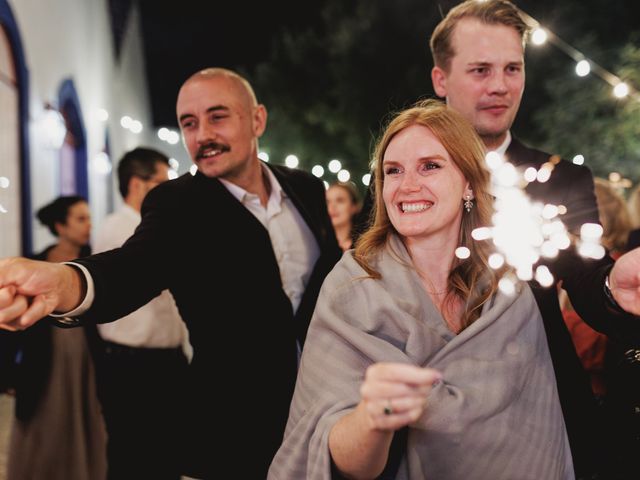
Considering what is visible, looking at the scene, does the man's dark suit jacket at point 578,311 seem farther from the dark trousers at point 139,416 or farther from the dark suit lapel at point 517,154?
→ the dark trousers at point 139,416

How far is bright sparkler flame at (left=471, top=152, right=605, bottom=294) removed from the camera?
227cm

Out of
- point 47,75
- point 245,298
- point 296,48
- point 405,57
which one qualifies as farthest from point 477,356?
point 296,48

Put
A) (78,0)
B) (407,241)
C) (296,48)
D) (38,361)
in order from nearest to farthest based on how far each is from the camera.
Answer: (407,241) → (38,361) → (78,0) → (296,48)

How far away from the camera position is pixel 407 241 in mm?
2297

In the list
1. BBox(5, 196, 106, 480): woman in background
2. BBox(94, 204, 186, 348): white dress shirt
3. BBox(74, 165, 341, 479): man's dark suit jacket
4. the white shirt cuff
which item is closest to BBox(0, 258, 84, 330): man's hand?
the white shirt cuff

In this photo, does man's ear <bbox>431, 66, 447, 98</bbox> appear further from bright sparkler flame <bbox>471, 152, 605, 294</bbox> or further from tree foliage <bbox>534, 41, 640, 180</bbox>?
tree foliage <bbox>534, 41, 640, 180</bbox>

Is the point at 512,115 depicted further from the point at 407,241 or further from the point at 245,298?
the point at 245,298

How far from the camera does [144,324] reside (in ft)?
13.8

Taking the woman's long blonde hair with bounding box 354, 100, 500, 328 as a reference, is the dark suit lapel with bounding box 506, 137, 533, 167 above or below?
above

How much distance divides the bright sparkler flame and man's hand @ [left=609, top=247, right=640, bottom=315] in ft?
0.71

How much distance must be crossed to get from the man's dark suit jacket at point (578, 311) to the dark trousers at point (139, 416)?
234cm

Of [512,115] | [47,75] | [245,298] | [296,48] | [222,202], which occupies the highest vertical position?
[296,48]

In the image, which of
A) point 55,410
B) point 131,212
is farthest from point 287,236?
point 55,410

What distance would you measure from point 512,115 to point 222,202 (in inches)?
50.7
